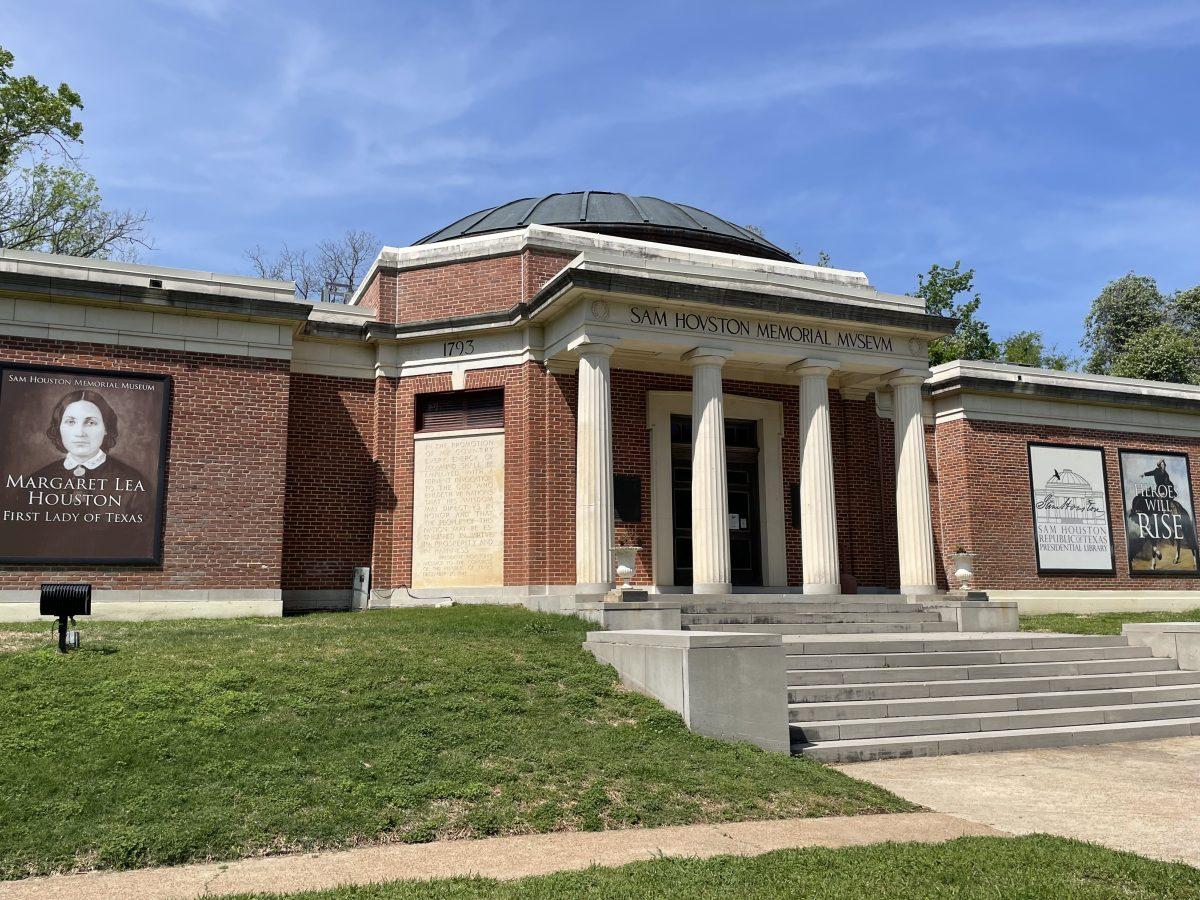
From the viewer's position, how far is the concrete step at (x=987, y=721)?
9828 mm

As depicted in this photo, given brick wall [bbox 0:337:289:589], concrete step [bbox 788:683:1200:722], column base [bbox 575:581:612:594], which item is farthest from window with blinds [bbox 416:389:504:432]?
concrete step [bbox 788:683:1200:722]

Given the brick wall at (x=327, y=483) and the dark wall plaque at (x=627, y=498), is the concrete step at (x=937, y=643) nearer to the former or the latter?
the dark wall plaque at (x=627, y=498)

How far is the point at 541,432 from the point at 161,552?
6.52 metres

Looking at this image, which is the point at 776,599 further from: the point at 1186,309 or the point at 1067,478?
the point at 1186,309

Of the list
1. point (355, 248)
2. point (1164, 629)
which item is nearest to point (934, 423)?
point (1164, 629)

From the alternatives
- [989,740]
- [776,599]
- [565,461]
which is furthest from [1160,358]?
[989,740]

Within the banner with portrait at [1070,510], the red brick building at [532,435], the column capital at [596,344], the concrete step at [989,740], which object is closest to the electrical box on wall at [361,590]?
the red brick building at [532,435]

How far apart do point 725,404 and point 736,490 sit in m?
1.84

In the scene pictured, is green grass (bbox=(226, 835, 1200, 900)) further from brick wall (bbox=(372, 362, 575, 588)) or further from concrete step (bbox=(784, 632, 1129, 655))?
brick wall (bbox=(372, 362, 575, 588))

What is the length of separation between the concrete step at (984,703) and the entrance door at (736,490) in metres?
8.13

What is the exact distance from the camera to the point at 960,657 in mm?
12594

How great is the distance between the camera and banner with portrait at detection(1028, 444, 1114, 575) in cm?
2216

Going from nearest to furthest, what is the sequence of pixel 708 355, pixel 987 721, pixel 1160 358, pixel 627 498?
1. pixel 987 721
2. pixel 708 355
3. pixel 627 498
4. pixel 1160 358

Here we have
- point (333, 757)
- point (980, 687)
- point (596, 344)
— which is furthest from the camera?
point (596, 344)
